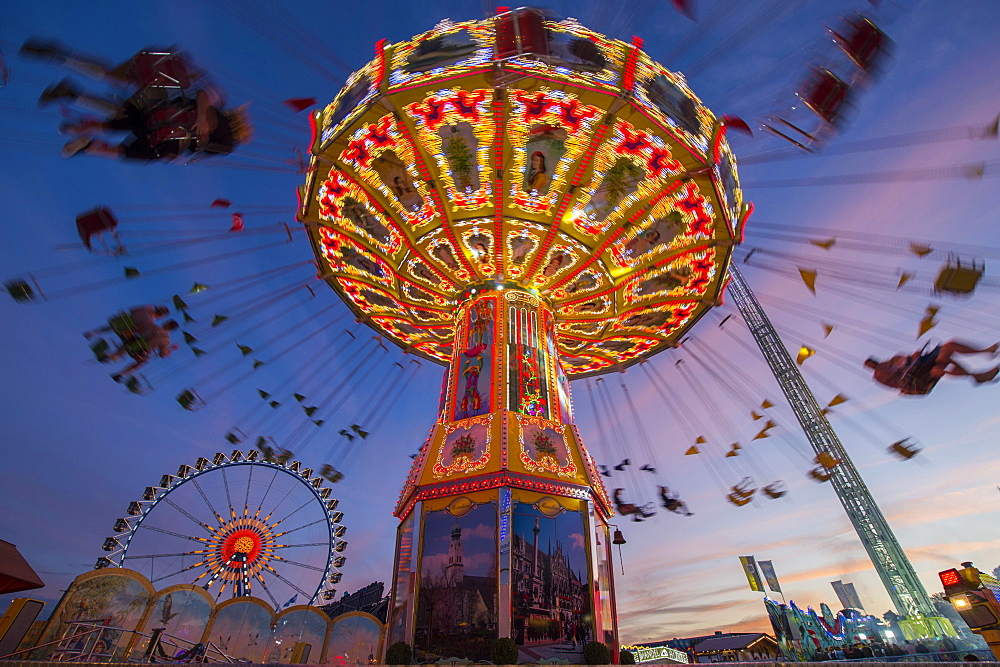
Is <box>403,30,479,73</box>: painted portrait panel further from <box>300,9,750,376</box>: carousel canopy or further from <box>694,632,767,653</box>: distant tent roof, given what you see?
<box>694,632,767,653</box>: distant tent roof

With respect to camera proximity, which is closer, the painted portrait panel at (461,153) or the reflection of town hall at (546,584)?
the reflection of town hall at (546,584)

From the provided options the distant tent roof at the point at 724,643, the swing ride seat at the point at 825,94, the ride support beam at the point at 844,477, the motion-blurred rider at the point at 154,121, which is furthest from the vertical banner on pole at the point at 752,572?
the motion-blurred rider at the point at 154,121

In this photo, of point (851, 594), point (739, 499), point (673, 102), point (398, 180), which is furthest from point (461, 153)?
point (851, 594)

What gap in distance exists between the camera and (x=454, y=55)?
37.9 feet

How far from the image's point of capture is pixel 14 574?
30.7ft

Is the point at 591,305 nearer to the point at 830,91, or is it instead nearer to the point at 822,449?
the point at 830,91

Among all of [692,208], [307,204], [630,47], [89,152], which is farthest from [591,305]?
[89,152]

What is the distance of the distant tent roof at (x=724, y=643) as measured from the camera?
95.8 feet

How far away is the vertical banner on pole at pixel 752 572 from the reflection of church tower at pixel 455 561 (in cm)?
Result: 1778

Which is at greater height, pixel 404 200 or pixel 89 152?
pixel 404 200

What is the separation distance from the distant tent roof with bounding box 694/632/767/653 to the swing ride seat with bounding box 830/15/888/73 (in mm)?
29465

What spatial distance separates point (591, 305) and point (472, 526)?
30.0 ft

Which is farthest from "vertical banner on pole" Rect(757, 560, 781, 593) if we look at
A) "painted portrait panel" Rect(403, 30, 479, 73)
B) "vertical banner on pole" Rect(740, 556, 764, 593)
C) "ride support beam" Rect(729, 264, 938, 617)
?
"painted portrait panel" Rect(403, 30, 479, 73)

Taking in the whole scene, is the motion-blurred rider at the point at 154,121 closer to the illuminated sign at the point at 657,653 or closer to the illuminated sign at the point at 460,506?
the illuminated sign at the point at 460,506
